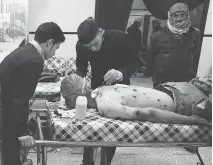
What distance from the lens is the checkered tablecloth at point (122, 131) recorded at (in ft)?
4.96

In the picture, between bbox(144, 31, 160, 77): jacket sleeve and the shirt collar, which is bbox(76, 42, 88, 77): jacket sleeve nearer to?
the shirt collar

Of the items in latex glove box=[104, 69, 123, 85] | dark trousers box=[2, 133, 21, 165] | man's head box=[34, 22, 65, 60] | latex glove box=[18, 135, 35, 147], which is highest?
man's head box=[34, 22, 65, 60]

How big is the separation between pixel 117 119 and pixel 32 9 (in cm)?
255

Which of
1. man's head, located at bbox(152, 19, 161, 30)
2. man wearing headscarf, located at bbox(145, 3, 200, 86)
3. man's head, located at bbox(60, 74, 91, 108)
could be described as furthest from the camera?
man's head, located at bbox(152, 19, 161, 30)

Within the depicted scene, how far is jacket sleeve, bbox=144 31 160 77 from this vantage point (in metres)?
3.22

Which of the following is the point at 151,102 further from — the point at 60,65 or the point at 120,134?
the point at 60,65

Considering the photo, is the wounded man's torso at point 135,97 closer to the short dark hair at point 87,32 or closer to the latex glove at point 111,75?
the latex glove at point 111,75

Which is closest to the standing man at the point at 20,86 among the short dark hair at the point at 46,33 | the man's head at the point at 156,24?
the short dark hair at the point at 46,33

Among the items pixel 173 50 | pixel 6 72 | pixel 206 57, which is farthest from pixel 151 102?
pixel 206 57

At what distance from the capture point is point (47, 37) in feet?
5.29

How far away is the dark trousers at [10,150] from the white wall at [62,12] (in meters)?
2.26

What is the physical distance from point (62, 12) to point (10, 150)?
246 centimetres

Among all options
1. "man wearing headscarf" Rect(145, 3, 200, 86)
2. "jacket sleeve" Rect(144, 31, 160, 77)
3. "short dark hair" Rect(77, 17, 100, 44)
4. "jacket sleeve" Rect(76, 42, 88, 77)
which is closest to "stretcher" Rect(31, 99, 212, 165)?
"short dark hair" Rect(77, 17, 100, 44)

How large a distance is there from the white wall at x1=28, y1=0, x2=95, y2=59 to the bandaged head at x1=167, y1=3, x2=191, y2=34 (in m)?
1.06
